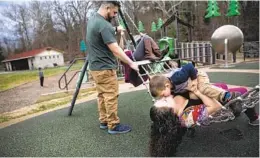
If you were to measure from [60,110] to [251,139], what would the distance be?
11.0 ft

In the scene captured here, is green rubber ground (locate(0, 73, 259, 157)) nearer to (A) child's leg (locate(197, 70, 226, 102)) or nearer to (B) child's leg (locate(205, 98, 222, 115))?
(B) child's leg (locate(205, 98, 222, 115))

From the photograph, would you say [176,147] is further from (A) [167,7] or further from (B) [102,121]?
(A) [167,7]

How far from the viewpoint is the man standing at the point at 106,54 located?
278cm

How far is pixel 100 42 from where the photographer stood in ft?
9.60

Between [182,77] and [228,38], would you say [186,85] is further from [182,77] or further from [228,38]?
[228,38]

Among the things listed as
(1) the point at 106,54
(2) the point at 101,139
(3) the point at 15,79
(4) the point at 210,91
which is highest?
(1) the point at 106,54

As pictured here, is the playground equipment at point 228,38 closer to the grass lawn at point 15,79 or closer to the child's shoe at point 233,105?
the grass lawn at point 15,79

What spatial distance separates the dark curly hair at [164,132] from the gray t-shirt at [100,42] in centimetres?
94

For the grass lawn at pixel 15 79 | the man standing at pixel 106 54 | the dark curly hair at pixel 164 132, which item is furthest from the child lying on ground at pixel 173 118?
the grass lawn at pixel 15 79

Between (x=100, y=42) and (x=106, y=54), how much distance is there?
0.50ft

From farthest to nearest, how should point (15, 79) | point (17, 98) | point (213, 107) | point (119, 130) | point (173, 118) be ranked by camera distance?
1. point (17, 98)
2. point (15, 79)
3. point (119, 130)
4. point (213, 107)
5. point (173, 118)

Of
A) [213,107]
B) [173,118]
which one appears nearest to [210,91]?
[213,107]

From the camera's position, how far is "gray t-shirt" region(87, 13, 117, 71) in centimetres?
278

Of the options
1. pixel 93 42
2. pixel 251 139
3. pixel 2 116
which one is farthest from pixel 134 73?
pixel 2 116
